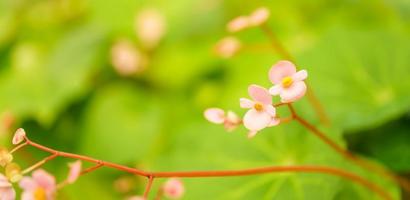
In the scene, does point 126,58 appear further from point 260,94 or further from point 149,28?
point 260,94

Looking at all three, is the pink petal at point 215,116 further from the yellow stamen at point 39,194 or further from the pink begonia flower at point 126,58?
the pink begonia flower at point 126,58

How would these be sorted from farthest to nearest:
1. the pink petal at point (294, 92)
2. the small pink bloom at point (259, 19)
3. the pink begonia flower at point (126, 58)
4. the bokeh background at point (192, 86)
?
the pink begonia flower at point (126, 58) < the bokeh background at point (192, 86) < the small pink bloom at point (259, 19) < the pink petal at point (294, 92)

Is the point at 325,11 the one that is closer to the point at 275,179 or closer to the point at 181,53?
the point at 181,53

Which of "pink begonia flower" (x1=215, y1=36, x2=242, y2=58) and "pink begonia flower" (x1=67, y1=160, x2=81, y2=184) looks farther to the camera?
"pink begonia flower" (x1=215, y1=36, x2=242, y2=58)

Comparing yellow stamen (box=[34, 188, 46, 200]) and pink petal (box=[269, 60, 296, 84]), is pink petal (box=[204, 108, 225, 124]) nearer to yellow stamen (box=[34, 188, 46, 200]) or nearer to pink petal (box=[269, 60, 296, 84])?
pink petal (box=[269, 60, 296, 84])

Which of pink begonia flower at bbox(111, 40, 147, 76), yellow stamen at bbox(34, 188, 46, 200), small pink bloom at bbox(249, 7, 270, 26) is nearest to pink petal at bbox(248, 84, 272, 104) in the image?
small pink bloom at bbox(249, 7, 270, 26)

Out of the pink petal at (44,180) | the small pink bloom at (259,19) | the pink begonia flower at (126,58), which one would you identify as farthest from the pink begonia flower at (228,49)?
the pink begonia flower at (126,58)

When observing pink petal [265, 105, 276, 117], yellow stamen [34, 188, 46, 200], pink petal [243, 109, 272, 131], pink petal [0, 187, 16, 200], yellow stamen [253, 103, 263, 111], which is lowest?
pink petal [0, 187, 16, 200]

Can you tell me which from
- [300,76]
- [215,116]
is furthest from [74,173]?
[300,76]
